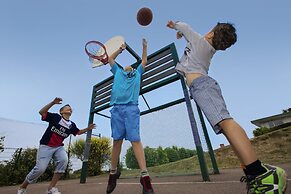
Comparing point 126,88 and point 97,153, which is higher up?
point 97,153

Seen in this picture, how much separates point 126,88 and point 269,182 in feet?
7.55

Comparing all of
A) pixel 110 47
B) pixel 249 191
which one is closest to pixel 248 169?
pixel 249 191

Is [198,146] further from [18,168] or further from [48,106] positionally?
[18,168]

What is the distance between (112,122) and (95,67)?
120 inches

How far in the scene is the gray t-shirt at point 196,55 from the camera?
249 centimetres

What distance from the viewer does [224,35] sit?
2354mm

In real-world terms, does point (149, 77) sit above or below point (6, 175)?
above

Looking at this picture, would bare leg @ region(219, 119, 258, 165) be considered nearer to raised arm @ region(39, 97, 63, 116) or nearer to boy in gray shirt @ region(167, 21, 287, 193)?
boy in gray shirt @ region(167, 21, 287, 193)

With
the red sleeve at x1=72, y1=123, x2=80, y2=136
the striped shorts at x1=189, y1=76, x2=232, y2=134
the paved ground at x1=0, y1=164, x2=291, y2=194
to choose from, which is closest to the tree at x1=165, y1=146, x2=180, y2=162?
the paved ground at x1=0, y1=164, x2=291, y2=194

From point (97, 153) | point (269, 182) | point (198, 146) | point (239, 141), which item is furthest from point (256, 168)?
point (97, 153)

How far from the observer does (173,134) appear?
6.06 m

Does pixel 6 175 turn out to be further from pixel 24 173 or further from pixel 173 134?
pixel 173 134

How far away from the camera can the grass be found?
743cm

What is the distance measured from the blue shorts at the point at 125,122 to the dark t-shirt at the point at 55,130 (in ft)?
5.50
